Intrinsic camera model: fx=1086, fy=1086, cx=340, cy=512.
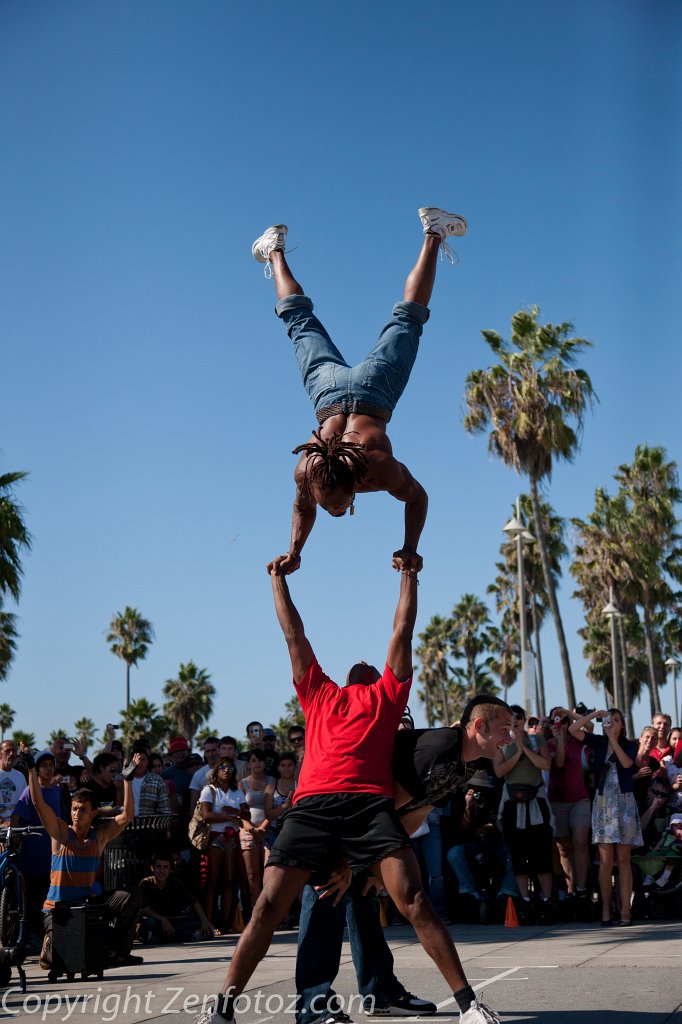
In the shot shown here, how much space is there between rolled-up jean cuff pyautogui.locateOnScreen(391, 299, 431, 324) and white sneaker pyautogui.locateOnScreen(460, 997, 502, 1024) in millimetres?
3747

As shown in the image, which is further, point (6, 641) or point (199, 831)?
point (6, 641)

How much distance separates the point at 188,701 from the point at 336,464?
54.7 metres

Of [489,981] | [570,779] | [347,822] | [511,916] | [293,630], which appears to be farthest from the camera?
[570,779]

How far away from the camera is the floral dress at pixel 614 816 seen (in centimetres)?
998

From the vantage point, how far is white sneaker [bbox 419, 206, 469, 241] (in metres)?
6.66

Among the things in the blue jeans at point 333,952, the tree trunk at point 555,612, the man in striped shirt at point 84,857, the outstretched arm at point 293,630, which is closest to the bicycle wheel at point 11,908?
the man in striped shirt at point 84,857

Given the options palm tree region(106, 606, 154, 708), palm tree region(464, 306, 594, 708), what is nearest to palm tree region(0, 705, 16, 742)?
palm tree region(106, 606, 154, 708)

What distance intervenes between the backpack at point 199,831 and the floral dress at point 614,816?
374cm

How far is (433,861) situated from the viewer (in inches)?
425

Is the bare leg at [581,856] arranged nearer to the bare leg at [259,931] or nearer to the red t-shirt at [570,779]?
the red t-shirt at [570,779]

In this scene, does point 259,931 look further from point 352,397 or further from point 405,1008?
point 352,397

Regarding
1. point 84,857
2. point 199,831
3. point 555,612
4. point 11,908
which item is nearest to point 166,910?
point 199,831

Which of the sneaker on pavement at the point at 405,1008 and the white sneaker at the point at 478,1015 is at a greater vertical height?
the white sneaker at the point at 478,1015

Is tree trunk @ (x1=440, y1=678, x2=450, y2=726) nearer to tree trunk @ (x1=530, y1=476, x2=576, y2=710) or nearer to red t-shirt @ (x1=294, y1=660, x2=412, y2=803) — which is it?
tree trunk @ (x1=530, y1=476, x2=576, y2=710)
